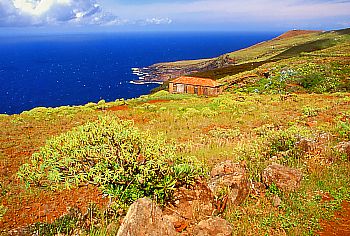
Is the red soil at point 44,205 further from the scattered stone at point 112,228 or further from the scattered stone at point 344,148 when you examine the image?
the scattered stone at point 344,148

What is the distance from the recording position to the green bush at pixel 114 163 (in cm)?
619

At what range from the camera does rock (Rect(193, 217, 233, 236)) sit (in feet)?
17.6

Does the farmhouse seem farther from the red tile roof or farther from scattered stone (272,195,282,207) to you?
scattered stone (272,195,282,207)

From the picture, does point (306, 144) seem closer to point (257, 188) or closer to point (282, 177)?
point (282, 177)

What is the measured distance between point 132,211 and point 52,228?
271 centimetres

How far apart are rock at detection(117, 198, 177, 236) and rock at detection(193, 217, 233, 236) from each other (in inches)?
16.4

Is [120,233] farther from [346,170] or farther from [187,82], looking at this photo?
[187,82]

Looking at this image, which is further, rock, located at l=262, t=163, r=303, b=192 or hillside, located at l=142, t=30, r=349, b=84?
hillside, located at l=142, t=30, r=349, b=84

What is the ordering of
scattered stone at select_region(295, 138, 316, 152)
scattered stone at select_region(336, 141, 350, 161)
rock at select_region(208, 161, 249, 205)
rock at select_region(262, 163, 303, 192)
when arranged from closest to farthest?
rock at select_region(208, 161, 249, 205), rock at select_region(262, 163, 303, 192), scattered stone at select_region(336, 141, 350, 161), scattered stone at select_region(295, 138, 316, 152)

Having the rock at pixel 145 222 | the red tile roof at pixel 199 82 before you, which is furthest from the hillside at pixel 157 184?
the red tile roof at pixel 199 82

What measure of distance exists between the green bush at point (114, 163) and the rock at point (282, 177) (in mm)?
1761

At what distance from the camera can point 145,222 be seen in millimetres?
5191

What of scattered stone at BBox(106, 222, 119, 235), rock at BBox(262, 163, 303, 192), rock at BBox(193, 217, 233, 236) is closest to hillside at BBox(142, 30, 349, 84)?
rock at BBox(262, 163, 303, 192)

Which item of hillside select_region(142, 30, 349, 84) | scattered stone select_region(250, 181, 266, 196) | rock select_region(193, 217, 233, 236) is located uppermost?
rock select_region(193, 217, 233, 236)
